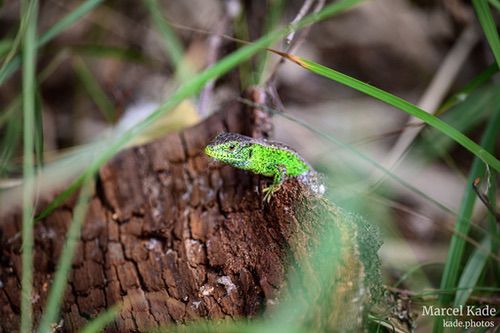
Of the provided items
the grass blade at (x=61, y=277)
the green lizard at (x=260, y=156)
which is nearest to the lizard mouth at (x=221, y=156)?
the green lizard at (x=260, y=156)

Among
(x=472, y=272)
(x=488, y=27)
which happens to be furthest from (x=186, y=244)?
(x=488, y=27)

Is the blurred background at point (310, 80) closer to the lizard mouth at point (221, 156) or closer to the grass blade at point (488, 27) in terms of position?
the lizard mouth at point (221, 156)

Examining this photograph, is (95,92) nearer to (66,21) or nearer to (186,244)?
(66,21)

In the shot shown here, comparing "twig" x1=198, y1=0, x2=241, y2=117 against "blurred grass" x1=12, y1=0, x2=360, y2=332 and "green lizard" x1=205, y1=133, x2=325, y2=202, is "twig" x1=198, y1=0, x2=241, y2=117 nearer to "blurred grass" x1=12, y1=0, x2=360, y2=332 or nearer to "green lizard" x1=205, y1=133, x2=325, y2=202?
"green lizard" x1=205, y1=133, x2=325, y2=202

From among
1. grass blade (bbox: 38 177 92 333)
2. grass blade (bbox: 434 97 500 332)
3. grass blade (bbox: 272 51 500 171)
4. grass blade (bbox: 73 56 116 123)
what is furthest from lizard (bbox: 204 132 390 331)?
grass blade (bbox: 73 56 116 123)

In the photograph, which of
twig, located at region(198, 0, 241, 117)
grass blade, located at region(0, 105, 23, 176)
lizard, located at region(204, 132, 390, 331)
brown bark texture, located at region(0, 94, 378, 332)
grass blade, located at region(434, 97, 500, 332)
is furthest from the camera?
twig, located at region(198, 0, 241, 117)

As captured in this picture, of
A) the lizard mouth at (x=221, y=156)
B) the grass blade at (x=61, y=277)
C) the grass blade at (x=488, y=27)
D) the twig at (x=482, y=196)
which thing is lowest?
the grass blade at (x=61, y=277)

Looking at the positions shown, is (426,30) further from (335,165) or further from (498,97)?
(498,97)

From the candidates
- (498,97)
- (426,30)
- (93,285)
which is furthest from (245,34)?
(93,285)
